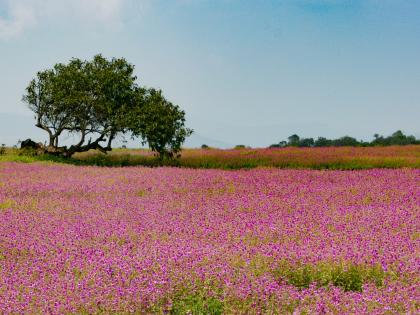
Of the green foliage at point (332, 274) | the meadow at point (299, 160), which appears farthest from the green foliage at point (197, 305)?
→ the meadow at point (299, 160)

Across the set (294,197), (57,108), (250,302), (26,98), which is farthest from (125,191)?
(26,98)

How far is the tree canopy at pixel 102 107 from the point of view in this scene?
2717 centimetres

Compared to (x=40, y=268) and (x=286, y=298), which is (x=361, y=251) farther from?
(x=40, y=268)

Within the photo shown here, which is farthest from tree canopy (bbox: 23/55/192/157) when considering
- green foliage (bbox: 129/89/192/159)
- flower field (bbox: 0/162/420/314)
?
flower field (bbox: 0/162/420/314)

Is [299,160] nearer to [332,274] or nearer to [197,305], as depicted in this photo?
[332,274]

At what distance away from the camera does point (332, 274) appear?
5.66 m

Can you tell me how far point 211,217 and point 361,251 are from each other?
307 centimetres

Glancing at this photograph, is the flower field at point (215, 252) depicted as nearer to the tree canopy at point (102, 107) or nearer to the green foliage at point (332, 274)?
the green foliage at point (332, 274)

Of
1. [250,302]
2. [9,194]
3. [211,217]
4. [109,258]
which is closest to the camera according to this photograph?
[250,302]

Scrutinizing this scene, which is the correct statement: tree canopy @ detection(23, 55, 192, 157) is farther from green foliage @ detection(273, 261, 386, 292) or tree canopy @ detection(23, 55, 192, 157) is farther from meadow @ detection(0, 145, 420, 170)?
green foliage @ detection(273, 261, 386, 292)

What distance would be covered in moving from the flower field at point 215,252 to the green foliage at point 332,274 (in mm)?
15

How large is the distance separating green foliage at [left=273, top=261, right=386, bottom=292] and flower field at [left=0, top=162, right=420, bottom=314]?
15 mm

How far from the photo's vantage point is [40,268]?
6.09 m

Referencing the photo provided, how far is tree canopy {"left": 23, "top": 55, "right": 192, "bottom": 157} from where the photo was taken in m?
27.2
